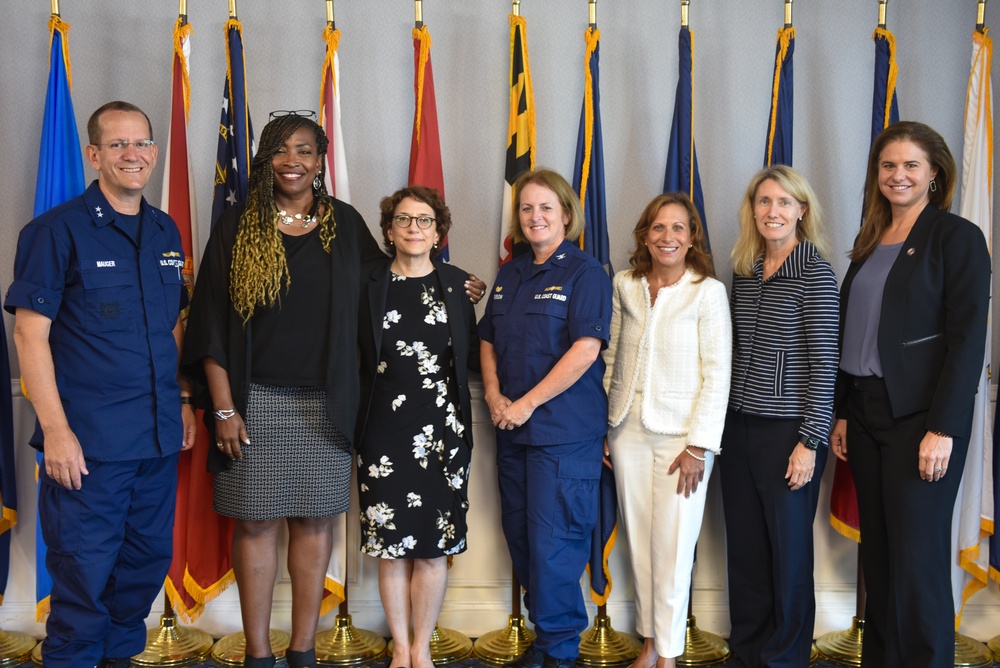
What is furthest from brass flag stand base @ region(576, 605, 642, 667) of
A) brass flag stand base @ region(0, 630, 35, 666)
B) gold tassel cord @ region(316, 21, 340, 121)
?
gold tassel cord @ region(316, 21, 340, 121)

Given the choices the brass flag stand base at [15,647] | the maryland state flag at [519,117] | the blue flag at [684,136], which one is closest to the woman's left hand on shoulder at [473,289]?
the maryland state flag at [519,117]

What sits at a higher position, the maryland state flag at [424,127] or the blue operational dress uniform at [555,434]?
the maryland state flag at [424,127]

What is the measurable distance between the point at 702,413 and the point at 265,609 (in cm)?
151

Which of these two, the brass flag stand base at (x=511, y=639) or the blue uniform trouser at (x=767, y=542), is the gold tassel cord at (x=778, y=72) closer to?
the blue uniform trouser at (x=767, y=542)

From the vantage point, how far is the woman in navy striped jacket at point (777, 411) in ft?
7.98

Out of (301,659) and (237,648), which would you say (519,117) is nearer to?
(301,659)

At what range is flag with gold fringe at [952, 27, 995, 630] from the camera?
2.87 meters

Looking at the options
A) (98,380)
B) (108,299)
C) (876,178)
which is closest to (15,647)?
(98,380)

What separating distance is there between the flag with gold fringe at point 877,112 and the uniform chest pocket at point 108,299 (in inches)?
95.3

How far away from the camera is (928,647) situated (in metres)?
2.32

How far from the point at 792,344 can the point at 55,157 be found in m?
2.52

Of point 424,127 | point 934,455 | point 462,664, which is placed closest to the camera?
point 934,455

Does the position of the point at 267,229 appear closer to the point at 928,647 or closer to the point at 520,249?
the point at 520,249

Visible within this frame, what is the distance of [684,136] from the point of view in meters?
2.99
